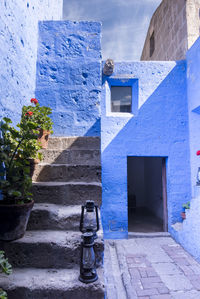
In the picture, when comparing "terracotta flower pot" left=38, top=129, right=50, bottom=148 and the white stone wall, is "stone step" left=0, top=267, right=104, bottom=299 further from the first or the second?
the white stone wall

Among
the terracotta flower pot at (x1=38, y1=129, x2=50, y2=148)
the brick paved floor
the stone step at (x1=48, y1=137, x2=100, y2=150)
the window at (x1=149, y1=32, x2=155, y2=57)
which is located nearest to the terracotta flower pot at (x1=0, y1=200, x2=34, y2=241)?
the terracotta flower pot at (x1=38, y1=129, x2=50, y2=148)

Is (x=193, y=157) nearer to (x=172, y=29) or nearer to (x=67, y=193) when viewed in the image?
(x=67, y=193)

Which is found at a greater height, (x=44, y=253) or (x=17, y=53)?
(x=17, y=53)

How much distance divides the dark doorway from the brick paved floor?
36.5 inches

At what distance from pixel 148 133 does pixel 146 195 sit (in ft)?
15.0

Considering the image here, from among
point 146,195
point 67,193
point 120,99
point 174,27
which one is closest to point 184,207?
point 120,99

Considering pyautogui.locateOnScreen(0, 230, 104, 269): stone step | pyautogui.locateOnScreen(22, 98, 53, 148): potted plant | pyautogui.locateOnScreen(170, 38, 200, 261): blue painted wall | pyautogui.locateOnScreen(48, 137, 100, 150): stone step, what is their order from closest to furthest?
pyautogui.locateOnScreen(0, 230, 104, 269): stone step < pyautogui.locateOnScreen(22, 98, 53, 148): potted plant < pyautogui.locateOnScreen(48, 137, 100, 150): stone step < pyautogui.locateOnScreen(170, 38, 200, 261): blue painted wall

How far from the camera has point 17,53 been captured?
7.62ft

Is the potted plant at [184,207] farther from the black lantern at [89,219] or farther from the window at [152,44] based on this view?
the window at [152,44]

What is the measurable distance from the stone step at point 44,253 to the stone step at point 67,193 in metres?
0.54

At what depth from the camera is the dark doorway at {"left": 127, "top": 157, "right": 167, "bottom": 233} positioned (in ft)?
17.1

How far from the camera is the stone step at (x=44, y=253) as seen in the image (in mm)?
1468

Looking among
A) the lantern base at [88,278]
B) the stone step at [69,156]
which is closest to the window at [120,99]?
the stone step at [69,156]

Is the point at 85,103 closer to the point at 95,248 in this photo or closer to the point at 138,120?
the point at 138,120
